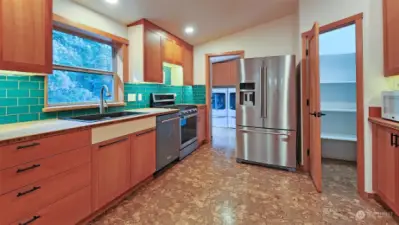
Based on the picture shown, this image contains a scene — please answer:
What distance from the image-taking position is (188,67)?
16.2 ft

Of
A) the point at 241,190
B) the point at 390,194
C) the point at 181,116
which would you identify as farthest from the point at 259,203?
the point at 181,116

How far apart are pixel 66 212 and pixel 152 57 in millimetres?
2386

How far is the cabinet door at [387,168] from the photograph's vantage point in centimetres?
194

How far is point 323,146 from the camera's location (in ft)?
12.9

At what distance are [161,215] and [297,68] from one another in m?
2.96

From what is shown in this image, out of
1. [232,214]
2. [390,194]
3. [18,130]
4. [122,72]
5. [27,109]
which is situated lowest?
[232,214]

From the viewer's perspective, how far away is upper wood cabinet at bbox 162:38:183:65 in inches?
151

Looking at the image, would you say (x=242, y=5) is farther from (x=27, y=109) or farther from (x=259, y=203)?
(x=27, y=109)

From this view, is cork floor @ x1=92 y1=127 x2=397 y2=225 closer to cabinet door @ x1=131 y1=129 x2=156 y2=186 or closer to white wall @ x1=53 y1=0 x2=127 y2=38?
cabinet door @ x1=131 y1=129 x2=156 y2=186

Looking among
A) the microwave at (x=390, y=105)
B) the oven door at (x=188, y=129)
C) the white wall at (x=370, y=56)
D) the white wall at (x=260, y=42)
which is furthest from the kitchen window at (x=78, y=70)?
the microwave at (x=390, y=105)

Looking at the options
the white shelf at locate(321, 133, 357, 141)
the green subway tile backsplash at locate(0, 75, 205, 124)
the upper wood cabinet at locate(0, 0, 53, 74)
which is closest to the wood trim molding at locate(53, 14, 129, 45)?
the upper wood cabinet at locate(0, 0, 53, 74)

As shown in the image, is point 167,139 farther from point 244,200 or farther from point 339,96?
point 339,96

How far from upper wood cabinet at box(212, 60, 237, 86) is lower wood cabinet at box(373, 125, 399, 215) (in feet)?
16.0

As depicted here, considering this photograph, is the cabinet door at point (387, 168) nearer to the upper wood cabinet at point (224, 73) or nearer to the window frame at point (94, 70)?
the window frame at point (94, 70)
